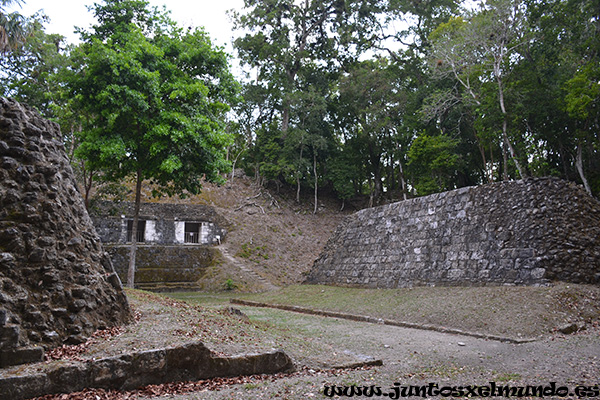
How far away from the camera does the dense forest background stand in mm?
12281

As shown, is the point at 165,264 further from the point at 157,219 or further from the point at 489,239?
the point at 489,239

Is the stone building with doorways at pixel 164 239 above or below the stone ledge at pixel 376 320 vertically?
above

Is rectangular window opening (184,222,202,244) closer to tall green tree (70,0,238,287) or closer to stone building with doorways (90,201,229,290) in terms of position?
stone building with doorways (90,201,229,290)

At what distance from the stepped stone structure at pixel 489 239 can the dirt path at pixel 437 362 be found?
260 centimetres

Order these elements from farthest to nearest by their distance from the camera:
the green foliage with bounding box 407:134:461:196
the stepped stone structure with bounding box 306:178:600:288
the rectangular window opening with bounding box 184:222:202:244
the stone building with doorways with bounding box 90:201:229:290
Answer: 1. the rectangular window opening with bounding box 184:222:202:244
2. the green foliage with bounding box 407:134:461:196
3. the stone building with doorways with bounding box 90:201:229:290
4. the stepped stone structure with bounding box 306:178:600:288

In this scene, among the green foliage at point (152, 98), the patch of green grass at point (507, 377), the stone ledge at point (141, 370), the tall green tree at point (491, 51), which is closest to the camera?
the stone ledge at point (141, 370)

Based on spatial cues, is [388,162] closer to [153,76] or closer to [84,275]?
[153,76]

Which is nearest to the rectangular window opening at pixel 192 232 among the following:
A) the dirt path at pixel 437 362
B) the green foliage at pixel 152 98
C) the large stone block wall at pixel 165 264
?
the large stone block wall at pixel 165 264

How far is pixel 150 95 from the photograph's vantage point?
39.2ft

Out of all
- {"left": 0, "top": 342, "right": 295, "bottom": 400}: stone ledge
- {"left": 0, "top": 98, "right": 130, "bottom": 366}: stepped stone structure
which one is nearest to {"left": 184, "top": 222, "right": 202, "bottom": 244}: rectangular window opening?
{"left": 0, "top": 98, "right": 130, "bottom": 366}: stepped stone structure

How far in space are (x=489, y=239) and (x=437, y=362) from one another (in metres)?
6.25

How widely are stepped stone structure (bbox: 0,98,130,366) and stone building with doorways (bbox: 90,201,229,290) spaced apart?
11837mm

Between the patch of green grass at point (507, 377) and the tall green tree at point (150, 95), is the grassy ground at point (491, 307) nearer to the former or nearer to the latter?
the patch of green grass at point (507, 377)

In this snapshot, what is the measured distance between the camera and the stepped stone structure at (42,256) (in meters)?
4.14
